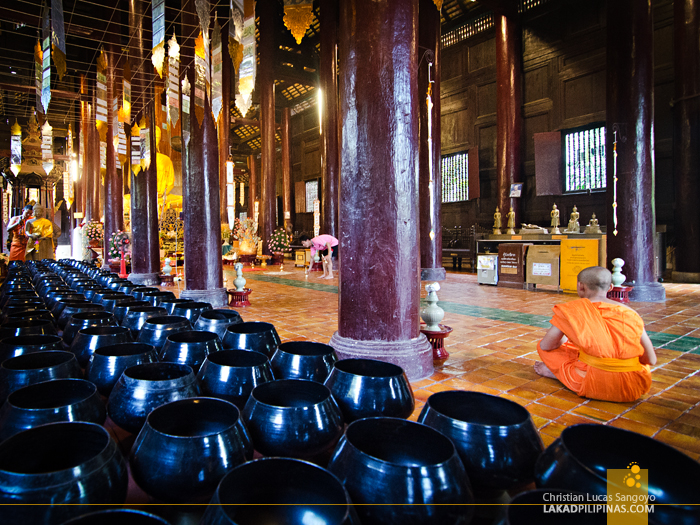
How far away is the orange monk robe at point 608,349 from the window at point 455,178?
1023 cm

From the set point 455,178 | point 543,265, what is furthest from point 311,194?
point 543,265

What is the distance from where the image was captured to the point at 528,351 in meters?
3.12

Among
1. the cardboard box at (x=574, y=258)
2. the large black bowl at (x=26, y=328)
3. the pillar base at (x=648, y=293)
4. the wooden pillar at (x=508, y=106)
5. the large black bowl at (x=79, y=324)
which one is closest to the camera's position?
the large black bowl at (x=26, y=328)

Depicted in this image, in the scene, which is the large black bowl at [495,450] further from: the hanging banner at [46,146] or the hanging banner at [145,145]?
the hanging banner at [46,146]

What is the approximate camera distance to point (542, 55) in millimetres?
10203

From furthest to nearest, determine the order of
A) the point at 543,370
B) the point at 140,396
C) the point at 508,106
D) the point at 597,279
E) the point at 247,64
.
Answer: the point at 508,106
the point at 247,64
the point at 543,370
the point at 597,279
the point at 140,396

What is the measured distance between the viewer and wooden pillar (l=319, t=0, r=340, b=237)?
10.3 m

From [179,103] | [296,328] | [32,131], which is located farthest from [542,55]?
[32,131]

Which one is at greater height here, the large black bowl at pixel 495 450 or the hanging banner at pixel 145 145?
the hanging banner at pixel 145 145

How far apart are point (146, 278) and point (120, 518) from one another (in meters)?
7.06

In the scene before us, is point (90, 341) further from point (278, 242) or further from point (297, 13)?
point (278, 242)

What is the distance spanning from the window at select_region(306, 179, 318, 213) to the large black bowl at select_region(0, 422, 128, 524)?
18.1 m

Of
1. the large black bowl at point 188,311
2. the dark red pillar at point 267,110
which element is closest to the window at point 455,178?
the dark red pillar at point 267,110

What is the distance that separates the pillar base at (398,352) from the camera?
8.16ft
